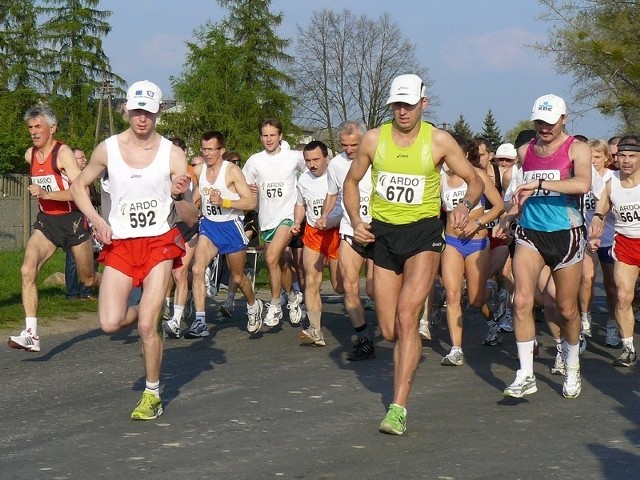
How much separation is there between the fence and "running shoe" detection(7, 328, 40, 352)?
1640 centimetres

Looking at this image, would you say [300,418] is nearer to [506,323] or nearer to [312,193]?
[312,193]

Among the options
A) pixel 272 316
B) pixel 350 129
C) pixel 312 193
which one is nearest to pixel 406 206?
pixel 350 129

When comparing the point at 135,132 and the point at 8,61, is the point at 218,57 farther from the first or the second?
the point at 135,132

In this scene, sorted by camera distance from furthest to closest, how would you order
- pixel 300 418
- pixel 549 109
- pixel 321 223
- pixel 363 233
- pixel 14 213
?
1. pixel 14 213
2. pixel 321 223
3. pixel 549 109
4. pixel 363 233
5. pixel 300 418

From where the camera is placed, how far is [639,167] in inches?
435

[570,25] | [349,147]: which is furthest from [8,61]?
[349,147]

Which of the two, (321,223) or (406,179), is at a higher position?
(406,179)

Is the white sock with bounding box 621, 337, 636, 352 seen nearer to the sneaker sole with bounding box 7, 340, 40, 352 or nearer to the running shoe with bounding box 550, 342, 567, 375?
the running shoe with bounding box 550, 342, 567, 375

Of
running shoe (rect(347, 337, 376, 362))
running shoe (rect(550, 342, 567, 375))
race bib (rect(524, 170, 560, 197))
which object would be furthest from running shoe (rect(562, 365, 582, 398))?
running shoe (rect(347, 337, 376, 362))

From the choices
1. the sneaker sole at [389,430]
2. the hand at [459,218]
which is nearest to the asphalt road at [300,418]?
the sneaker sole at [389,430]

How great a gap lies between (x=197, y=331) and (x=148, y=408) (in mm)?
4732

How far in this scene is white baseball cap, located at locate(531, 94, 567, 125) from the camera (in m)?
8.55

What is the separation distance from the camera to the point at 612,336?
12.2 m

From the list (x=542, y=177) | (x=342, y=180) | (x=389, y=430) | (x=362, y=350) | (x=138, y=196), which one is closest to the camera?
(x=389, y=430)
